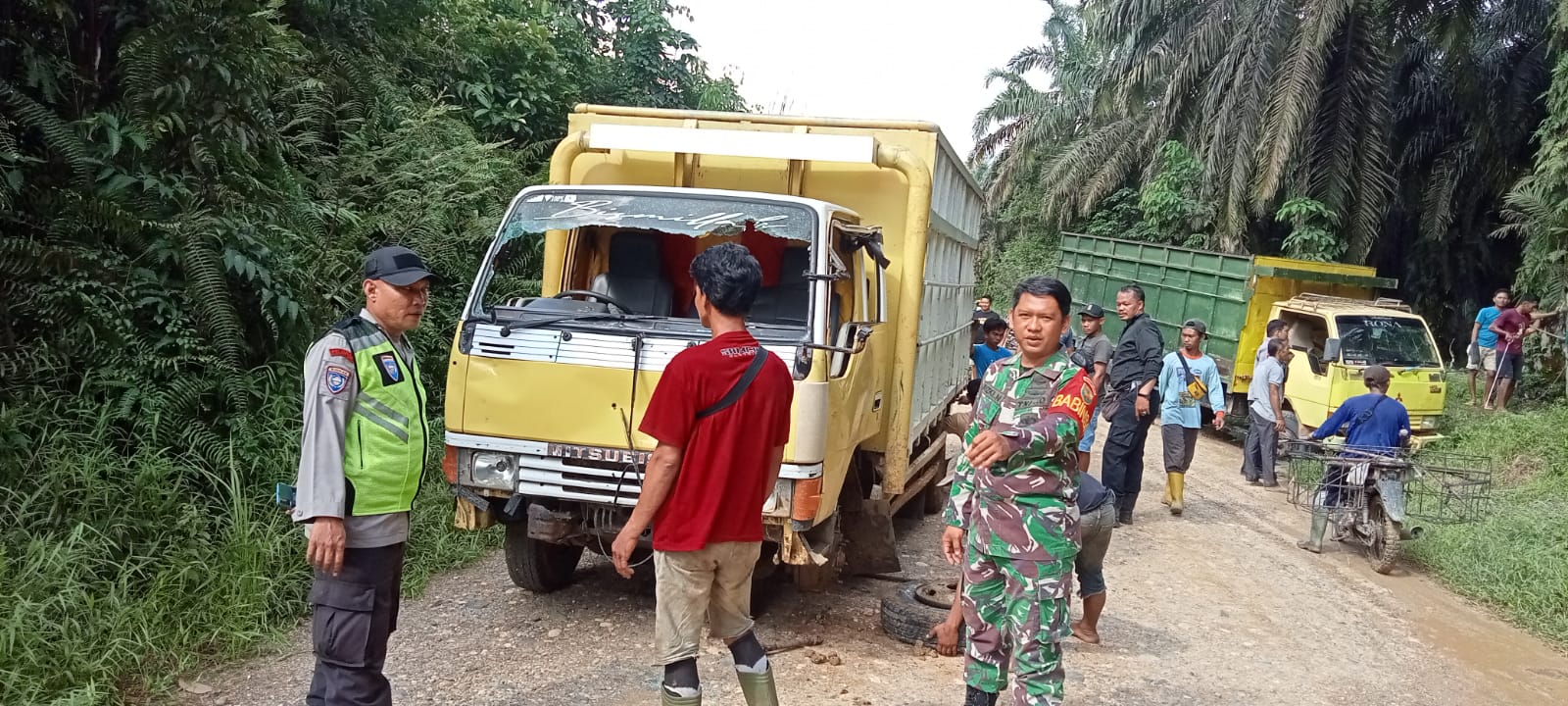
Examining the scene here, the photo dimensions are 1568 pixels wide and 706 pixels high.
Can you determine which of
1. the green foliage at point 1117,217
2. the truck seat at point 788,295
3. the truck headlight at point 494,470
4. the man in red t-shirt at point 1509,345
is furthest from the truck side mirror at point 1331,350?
the green foliage at point 1117,217

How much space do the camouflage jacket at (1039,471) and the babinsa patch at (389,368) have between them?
188 cm

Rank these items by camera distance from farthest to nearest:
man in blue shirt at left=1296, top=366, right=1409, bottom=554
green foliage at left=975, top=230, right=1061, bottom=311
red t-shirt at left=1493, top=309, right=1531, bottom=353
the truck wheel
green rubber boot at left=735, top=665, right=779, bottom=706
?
green foliage at left=975, top=230, right=1061, bottom=311, red t-shirt at left=1493, top=309, right=1531, bottom=353, man in blue shirt at left=1296, top=366, right=1409, bottom=554, the truck wheel, green rubber boot at left=735, top=665, right=779, bottom=706

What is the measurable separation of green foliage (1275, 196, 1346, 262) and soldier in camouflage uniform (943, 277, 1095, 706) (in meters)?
16.8

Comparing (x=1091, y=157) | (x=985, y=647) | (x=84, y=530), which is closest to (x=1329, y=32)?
(x=1091, y=157)

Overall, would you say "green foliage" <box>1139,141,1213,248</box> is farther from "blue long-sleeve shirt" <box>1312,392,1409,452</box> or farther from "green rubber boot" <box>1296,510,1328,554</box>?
"blue long-sleeve shirt" <box>1312,392,1409,452</box>

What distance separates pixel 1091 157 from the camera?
2566 cm

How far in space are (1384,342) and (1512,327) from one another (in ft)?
8.51

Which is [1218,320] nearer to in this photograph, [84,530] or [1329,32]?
[1329,32]

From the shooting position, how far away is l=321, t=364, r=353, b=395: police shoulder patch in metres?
3.33

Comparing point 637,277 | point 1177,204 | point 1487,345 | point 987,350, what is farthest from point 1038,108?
point 637,277

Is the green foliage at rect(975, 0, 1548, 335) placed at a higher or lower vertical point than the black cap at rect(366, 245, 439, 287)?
higher

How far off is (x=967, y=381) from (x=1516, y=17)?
1563 cm

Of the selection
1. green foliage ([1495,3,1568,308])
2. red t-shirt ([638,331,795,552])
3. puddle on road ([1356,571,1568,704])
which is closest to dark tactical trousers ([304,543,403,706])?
red t-shirt ([638,331,795,552])

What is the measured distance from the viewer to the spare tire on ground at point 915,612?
5398mm
